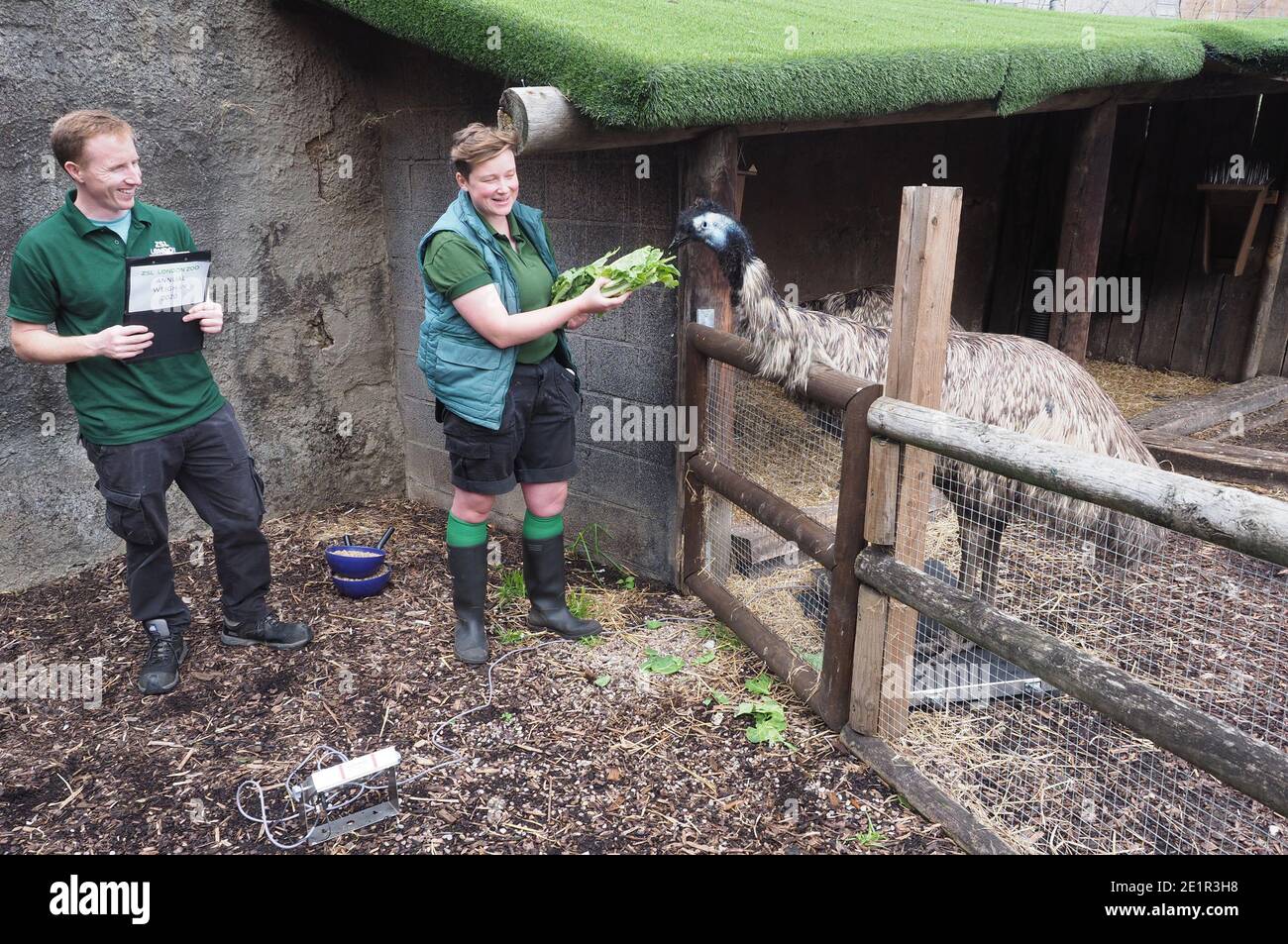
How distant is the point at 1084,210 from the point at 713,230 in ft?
11.8

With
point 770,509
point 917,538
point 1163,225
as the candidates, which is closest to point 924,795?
point 917,538

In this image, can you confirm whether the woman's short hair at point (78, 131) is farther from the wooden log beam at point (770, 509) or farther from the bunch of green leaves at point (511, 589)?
the wooden log beam at point (770, 509)

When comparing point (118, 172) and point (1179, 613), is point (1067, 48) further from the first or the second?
point (118, 172)

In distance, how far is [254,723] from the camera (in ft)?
11.2

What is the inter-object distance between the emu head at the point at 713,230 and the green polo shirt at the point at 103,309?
1683 mm

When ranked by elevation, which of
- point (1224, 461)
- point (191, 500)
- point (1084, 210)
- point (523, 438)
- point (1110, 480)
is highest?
point (1084, 210)

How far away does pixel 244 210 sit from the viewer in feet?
15.5

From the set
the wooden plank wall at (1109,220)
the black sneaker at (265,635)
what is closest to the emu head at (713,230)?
the black sneaker at (265,635)

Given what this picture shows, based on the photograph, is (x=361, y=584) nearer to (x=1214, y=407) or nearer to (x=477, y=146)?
(x=477, y=146)

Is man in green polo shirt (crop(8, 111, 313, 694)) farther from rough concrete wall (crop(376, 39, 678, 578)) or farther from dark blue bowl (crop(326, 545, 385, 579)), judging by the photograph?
rough concrete wall (crop(376, 39, 678, 578))

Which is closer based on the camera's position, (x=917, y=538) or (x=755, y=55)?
(x=917, y=538)

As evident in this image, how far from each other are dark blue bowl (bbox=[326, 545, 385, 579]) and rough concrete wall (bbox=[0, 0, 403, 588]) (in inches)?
39.6

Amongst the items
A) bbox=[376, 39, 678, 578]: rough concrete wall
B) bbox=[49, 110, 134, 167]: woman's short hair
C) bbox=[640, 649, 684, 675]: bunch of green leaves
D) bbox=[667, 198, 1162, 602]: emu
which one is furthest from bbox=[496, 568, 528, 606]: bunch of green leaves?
bbox=[49, 110, 134, 167]: woman's short hair

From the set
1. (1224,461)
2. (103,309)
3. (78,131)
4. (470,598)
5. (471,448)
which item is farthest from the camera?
(1224,461)
